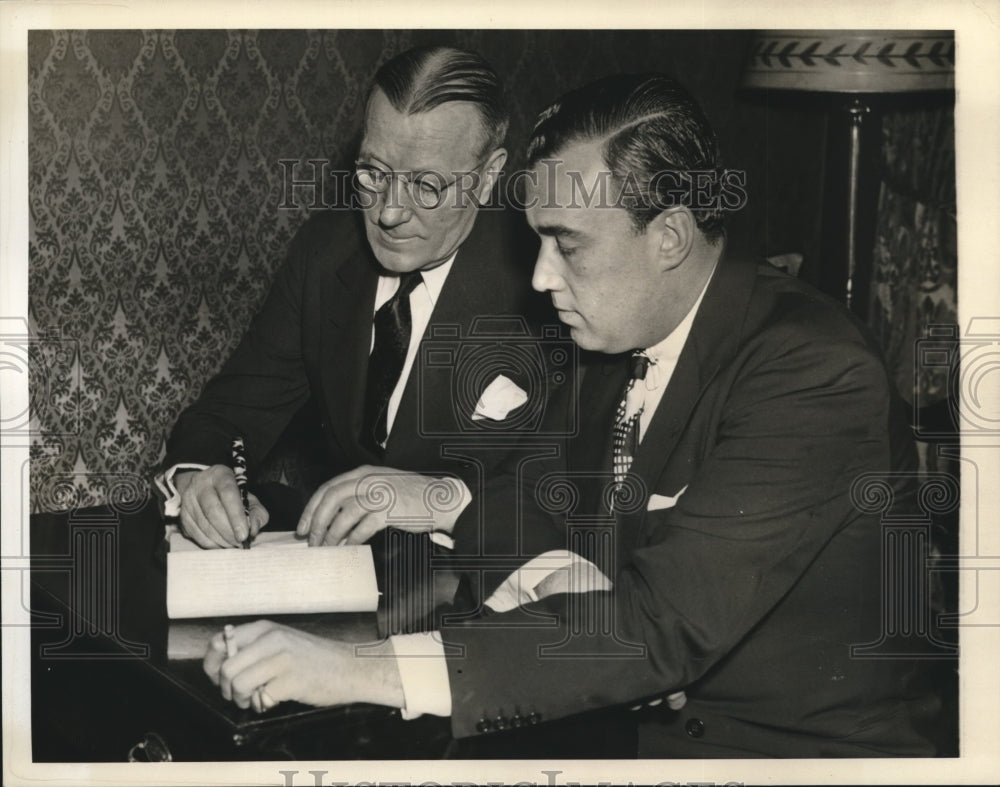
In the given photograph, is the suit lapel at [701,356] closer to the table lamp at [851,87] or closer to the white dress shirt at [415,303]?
the table lamp at [851,87]

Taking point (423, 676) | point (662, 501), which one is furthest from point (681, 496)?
point (423, 676)

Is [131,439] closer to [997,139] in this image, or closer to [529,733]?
[529,733]

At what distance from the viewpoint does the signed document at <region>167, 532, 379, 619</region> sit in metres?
1.98

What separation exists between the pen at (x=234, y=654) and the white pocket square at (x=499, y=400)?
0.75 metres

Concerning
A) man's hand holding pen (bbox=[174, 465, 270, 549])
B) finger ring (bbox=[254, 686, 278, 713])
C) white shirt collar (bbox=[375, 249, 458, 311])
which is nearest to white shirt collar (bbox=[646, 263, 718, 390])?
white shirt collar (bbox=[375, 249, 458, 311])

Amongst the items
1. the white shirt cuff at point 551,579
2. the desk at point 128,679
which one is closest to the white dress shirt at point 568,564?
the white shirt cuff at point 551,579

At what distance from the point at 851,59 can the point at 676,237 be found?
2.24 ft

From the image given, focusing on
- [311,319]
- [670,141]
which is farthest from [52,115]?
[670,141]

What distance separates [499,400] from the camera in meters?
2.39

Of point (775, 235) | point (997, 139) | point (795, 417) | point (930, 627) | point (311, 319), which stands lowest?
point (930, 627)

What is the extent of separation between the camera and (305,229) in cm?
267

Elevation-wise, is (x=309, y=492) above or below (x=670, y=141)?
below

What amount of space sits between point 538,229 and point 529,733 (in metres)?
0.96

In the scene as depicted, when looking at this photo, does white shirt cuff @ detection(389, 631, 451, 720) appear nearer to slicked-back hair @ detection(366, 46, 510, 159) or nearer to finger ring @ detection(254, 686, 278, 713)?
finger ring @ detection(254, 686, 278, 713)
